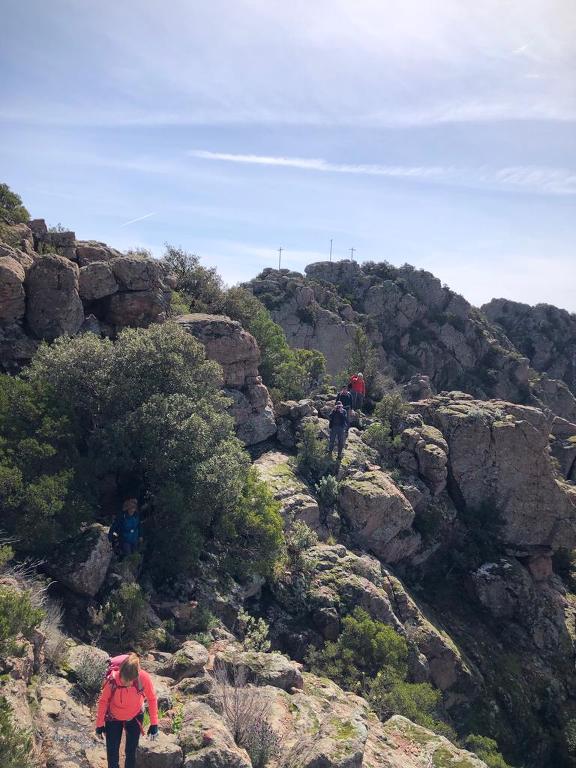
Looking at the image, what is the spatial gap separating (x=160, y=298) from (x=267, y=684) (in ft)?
47.9

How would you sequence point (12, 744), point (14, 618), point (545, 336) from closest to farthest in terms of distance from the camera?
point (12, 744) < point (14, 618) < point (545, 336)

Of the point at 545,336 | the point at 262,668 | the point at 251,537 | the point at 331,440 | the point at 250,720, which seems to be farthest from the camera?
the point at 545,336

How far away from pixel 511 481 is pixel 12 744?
23.3m

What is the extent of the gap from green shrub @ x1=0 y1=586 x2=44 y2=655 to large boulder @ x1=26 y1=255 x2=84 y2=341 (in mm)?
10707

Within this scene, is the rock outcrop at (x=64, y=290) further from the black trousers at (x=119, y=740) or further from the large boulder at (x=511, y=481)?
the large boulder at (x=511, y=481)

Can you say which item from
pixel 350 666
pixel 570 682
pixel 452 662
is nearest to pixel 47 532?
pixel 350 666

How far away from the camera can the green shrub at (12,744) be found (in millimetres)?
5703

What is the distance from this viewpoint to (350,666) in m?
13.8

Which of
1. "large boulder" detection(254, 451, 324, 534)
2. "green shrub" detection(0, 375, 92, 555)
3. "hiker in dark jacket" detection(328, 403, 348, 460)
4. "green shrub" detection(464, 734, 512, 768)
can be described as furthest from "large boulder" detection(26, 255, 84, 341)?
"green shrub" detection(464, 734, 512, 768)

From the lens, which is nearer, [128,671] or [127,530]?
[128,671]

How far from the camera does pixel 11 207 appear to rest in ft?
66.4

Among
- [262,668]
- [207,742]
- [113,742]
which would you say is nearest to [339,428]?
[262,668]

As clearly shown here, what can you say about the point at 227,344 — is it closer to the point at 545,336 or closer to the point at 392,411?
the point at 392,411

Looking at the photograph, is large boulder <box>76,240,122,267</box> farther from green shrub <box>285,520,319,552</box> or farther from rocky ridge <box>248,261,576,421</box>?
rocky ridge <box>248,261,576,421</box>
